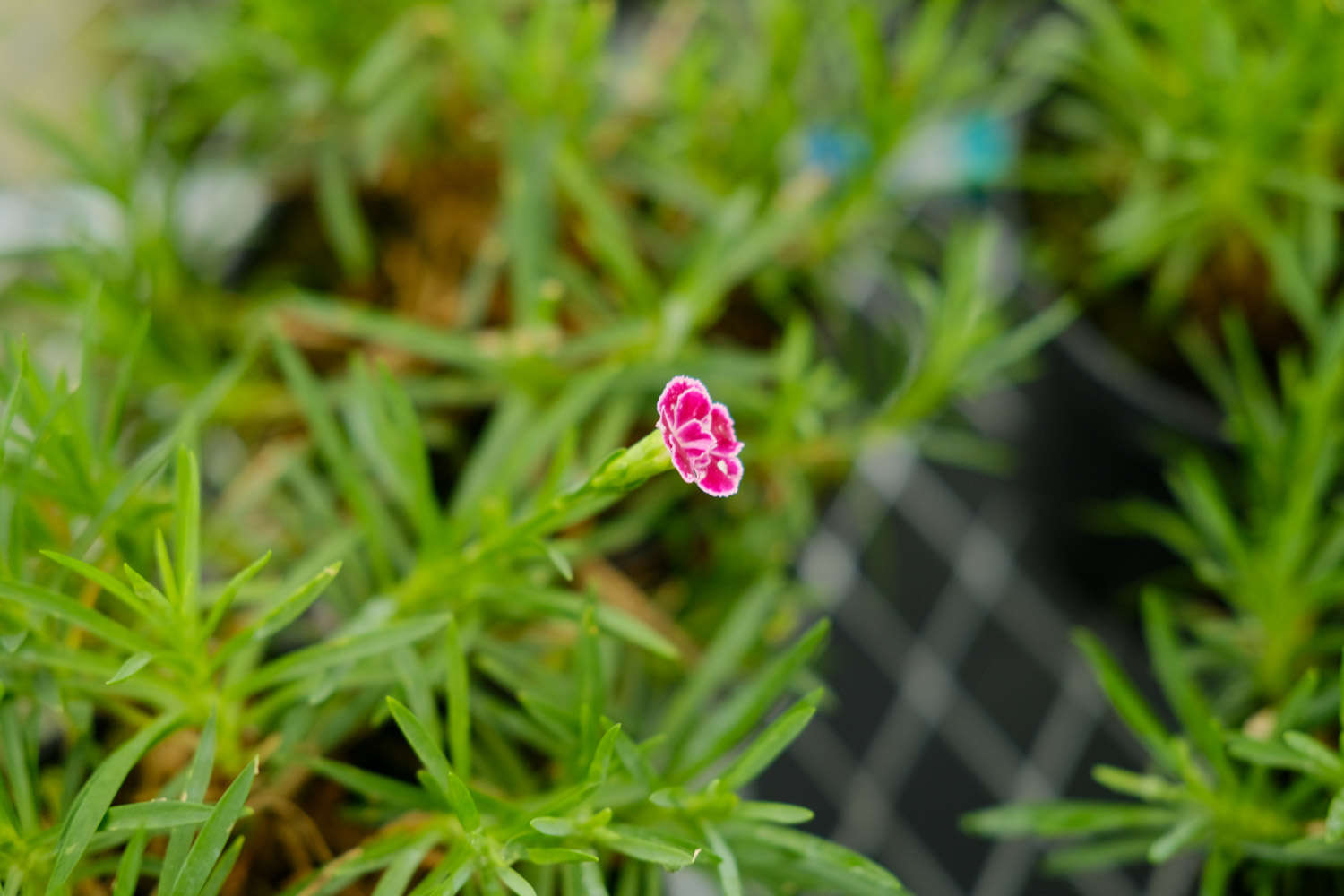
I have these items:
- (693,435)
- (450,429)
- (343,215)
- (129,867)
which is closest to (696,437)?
(693,435)

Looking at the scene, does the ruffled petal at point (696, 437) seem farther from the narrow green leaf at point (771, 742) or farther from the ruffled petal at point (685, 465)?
the narrow green leaf at point (771, 742)

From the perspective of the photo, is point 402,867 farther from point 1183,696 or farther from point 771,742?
point 1183,696

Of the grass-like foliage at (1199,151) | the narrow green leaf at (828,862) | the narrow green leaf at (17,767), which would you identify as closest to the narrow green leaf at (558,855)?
the narrow green leaf at (828,862)

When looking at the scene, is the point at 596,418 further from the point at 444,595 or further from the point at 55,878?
the point at 55,878

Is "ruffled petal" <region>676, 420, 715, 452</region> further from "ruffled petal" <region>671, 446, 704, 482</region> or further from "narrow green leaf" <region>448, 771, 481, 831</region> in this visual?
"narrow green leaf" <region>448, 771, 481, 831</region>

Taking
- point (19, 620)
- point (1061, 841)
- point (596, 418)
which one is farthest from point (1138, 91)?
point (19, 620)

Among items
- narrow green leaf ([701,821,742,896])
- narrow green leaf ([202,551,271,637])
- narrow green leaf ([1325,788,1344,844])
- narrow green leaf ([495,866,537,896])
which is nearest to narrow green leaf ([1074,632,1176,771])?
narrow green leaf ([1325,788,1344,844])
